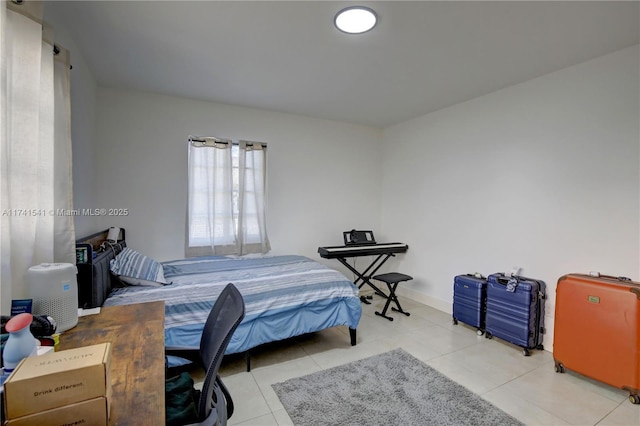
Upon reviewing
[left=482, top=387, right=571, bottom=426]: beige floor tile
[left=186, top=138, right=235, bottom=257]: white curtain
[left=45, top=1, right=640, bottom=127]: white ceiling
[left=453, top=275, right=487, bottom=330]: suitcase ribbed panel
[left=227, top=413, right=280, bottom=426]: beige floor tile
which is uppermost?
[left=45, top=1, right=640, bottom=127]: white ceiling

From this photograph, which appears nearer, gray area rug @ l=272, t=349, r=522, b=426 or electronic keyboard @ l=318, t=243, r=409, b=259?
gray area rug @ l=272, t=349, r=522, b=426

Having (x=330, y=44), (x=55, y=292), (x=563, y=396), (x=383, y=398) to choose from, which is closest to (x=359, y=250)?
(x=383, y=398)

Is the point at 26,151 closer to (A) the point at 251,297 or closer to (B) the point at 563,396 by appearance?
(A) the point at 251,297

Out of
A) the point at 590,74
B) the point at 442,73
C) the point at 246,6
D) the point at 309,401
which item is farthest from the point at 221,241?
the point at 590,74

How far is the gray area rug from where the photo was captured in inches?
70.9

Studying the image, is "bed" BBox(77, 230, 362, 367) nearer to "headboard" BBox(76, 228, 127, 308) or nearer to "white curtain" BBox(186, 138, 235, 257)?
"headboard" BBox(76, 228, 127, 308)

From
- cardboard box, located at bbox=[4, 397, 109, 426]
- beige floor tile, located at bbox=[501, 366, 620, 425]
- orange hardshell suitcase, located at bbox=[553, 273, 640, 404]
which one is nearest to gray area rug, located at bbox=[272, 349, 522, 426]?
beige floor tile, located at bbox=[501, 366, 620, 425]

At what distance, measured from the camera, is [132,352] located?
1133 millimetres

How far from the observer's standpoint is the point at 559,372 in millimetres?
2365

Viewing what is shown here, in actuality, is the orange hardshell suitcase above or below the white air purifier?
below

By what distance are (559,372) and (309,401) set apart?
2100 millimetres

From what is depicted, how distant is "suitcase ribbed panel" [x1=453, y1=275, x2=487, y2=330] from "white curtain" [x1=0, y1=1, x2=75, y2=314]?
3.47 metres

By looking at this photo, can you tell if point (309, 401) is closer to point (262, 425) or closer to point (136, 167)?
point (262, 425)

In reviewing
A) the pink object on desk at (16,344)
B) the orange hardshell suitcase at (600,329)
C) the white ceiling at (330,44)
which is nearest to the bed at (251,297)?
the pink object on desk at (16,344)
